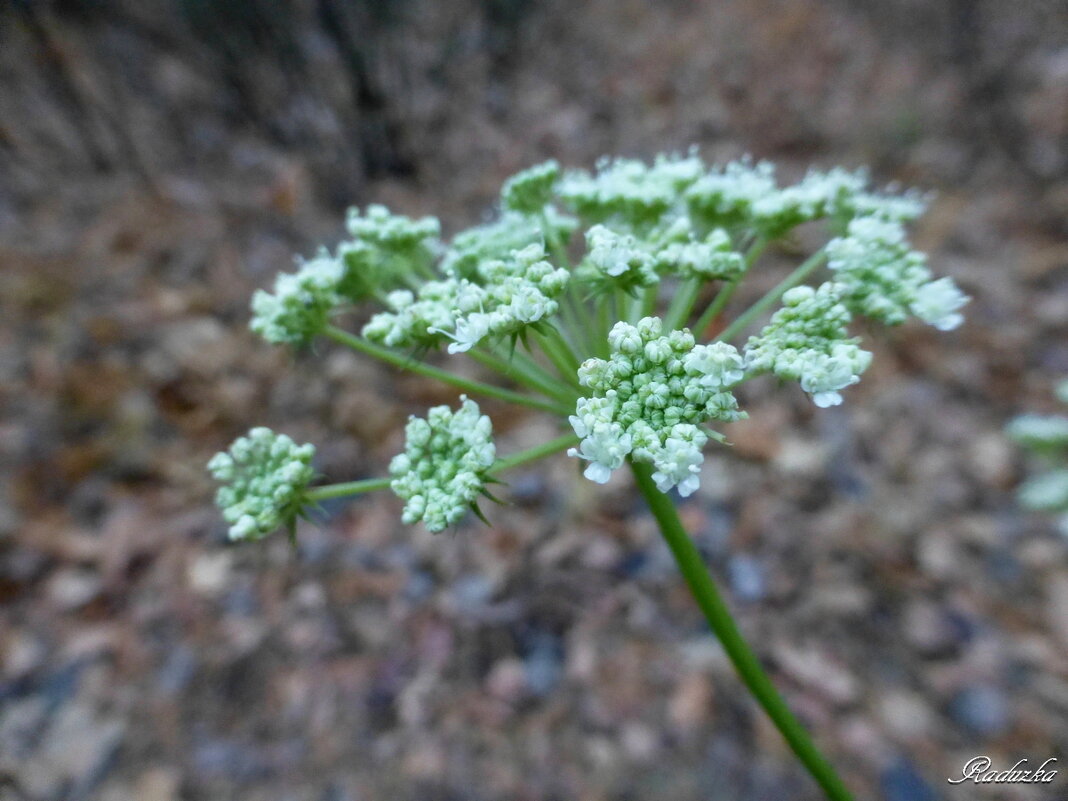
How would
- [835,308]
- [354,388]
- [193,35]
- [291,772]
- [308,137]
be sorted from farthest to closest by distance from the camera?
[308,137] < [193,35] < [354,388] < [291,772] < [835,308]

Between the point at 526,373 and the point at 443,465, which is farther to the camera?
the point at 526,373

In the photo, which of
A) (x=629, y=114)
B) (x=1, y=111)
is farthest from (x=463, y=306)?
(x=629, y=114)

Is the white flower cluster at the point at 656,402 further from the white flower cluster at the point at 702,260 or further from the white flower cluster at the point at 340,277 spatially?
the white flower cluster at the point at 340,277

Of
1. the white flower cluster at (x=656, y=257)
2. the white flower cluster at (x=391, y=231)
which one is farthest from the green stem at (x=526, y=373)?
the white flower cluster at (x=391, y=231)

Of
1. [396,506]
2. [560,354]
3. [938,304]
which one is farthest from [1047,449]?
[396,506]

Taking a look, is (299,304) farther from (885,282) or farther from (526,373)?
(885,282)

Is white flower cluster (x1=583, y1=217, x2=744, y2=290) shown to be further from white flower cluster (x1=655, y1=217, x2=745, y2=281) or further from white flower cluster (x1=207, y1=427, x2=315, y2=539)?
white flower cluster (x1=207, y1=427, x2=315, y2=539)

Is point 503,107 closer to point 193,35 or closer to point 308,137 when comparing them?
point 308,137
